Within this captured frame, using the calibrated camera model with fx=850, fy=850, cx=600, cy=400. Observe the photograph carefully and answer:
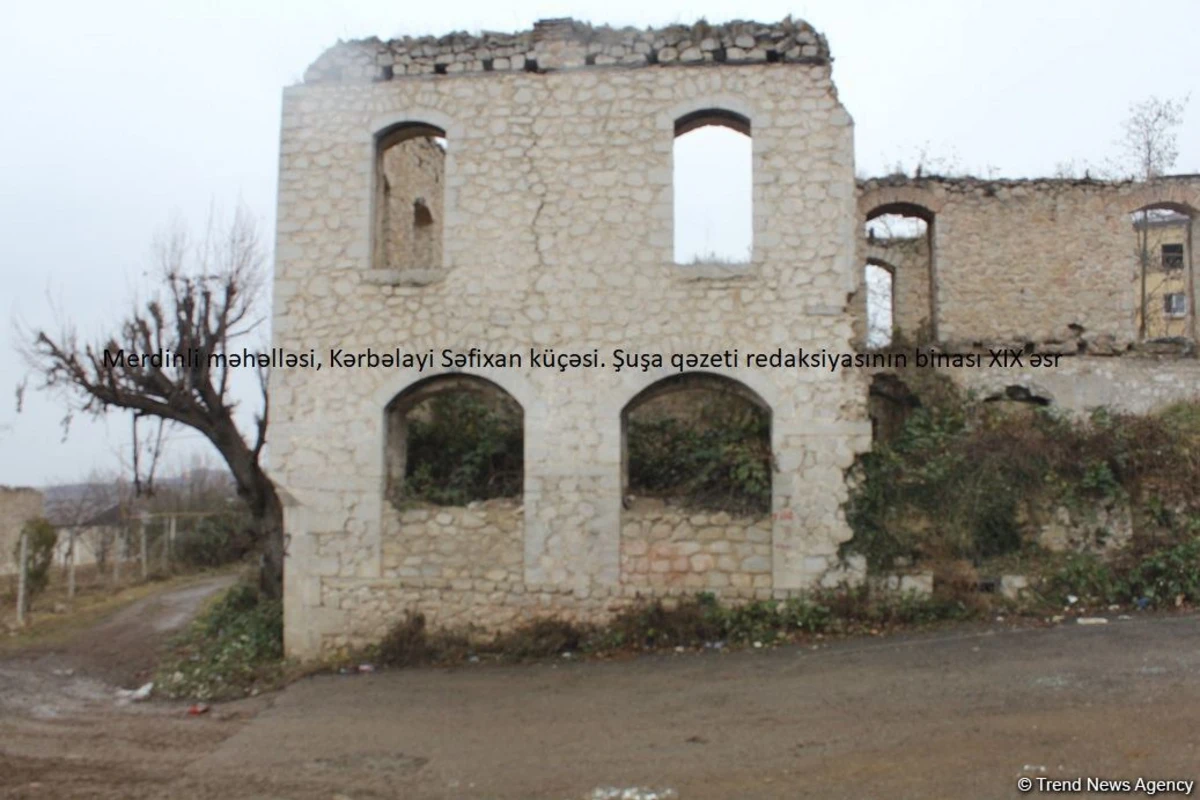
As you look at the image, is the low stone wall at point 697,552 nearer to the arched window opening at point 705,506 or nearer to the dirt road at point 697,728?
the arched window opening at point 705,506

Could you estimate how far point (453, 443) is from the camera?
1052 centimetres

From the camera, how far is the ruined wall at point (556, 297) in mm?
9125

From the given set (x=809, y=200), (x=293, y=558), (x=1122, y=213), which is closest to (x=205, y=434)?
(x=293, y=558)

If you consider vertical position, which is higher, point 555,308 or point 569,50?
point 569,50

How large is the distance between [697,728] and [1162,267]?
23.0 meters

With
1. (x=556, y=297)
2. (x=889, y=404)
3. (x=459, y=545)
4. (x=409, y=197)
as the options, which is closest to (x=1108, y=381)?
(x=889, y=404)

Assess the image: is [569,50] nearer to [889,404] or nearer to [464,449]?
[464,449]

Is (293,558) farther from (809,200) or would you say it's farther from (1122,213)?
(1122,213)

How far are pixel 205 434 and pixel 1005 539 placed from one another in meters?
10.1

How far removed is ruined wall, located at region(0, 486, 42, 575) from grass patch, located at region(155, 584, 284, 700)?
12.7 metres

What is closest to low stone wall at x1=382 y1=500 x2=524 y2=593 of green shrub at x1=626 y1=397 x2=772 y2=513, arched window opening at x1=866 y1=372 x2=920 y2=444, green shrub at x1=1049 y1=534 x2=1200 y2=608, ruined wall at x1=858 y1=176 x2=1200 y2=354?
green shrub at x1=626 y1=397 x2=772 y2=513

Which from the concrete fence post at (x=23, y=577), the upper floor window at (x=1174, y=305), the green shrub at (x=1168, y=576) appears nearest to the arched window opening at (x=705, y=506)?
the green shrub at (x=1168, y=576)

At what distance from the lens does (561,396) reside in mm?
9312

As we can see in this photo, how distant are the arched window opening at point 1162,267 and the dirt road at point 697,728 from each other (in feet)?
27.5
